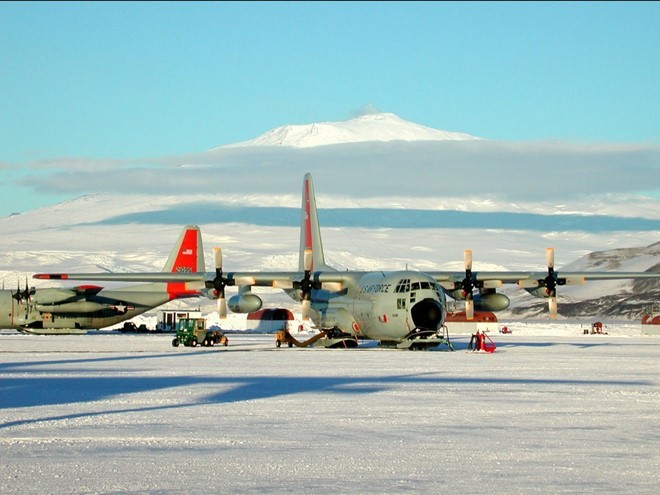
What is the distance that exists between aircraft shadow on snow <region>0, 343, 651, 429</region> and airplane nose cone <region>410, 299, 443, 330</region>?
13.7 m

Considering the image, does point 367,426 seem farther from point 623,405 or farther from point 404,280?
point 404,280

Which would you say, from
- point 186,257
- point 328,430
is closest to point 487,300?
point 186,257

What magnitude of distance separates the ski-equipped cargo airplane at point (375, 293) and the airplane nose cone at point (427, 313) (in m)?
0.04

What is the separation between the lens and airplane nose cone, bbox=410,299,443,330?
45.6 meters

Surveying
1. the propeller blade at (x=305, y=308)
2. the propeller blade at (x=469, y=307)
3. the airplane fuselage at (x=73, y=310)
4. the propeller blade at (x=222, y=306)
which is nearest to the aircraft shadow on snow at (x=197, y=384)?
the propeller blade at (x=222, y=306)

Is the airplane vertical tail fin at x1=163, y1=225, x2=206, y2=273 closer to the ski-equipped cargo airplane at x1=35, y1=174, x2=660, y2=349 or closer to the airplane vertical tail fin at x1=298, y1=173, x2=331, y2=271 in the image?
the airplane vertical tail fin at x1=298, y1=173, x2=331, y2=271

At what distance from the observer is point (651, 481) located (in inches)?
514

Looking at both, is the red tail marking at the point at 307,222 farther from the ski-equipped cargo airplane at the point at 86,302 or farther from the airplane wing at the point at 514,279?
the ski-equipped cargo airplane at the point at 86,302

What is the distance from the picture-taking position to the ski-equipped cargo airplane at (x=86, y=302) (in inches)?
2916

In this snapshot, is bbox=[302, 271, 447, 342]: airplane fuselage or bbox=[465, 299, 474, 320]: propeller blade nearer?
bbox=[302, 271, 447, 342]: airplane fuselage

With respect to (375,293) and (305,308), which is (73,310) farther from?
(375,293)

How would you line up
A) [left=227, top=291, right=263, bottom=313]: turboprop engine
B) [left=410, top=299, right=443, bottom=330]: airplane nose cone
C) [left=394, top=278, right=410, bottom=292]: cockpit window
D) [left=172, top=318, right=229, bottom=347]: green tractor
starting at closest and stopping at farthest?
1. [left=410, top=299, right=443, bottom=330]: airplane nose cone
2. [left=394, top=278, right=410, bottom=292]: cockpit window
3. [left=227, top=291, right=263, bottom=313]: turboprop engine
4. [left=172, top=318, right=229, bottom=347]: green tractor

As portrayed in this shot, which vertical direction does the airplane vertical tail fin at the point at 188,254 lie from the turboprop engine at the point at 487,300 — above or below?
above

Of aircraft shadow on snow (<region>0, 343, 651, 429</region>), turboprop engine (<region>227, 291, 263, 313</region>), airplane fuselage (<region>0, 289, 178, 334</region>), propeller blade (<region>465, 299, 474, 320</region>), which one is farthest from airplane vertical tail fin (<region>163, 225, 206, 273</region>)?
aircraft shadow on snow (<region>0, 343, 651, 429</region>)
